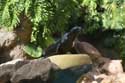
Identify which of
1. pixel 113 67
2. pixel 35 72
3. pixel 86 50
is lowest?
pixel 113 67

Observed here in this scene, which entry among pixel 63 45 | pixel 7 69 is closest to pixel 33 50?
pixel 7 69

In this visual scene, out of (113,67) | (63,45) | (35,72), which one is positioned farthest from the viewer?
(63,45)

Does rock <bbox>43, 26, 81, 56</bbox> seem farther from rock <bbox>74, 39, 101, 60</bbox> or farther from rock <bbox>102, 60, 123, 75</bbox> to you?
rock <bbox>102, 60, 123, 75</bbox>

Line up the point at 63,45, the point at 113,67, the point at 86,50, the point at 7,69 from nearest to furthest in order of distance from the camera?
the point at 7,69, the point at 113,67, the point at 86,50, the point at 63,45

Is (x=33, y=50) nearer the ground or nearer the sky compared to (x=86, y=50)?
nearer the sky

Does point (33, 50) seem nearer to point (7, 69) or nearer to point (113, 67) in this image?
point (7, 69)

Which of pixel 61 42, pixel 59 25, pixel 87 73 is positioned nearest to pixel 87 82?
pixel 87 73

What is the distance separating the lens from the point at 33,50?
23.8 ft

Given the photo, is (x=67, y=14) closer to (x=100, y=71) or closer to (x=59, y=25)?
(x=59, y=25)

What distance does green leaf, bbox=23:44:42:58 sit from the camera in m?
7.26

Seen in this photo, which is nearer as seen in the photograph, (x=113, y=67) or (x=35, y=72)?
(x=35, y=72)

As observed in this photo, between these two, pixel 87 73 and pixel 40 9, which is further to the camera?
pixel 87 73

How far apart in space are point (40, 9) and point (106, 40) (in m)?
4.89

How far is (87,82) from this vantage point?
7.22 meters
